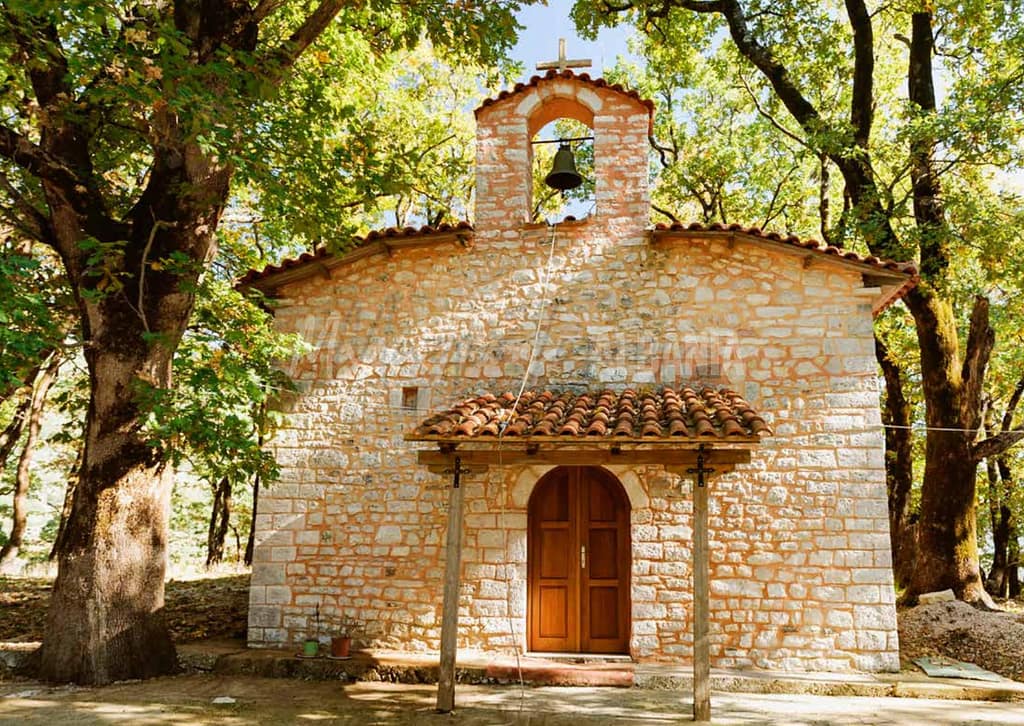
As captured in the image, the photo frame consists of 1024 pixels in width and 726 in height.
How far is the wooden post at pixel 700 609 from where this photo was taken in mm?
5520

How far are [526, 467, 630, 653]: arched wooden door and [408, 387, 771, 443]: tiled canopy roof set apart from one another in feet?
3.25

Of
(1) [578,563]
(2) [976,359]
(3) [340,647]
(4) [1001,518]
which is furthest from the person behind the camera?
(4) [1001,518]

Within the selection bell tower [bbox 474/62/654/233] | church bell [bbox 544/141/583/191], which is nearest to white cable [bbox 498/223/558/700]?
church bell [bbox 544/141/583/191]

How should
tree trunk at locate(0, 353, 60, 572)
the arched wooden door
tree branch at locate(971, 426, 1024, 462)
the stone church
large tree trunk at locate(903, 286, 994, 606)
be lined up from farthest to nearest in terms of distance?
tree trunk at locate(0, 353, 60, 572)
large tree trunk at locate(903, 286, 994, 606)
tree branch at locate(971, 426, 1024, 462)
the arched wooden door
the stone church

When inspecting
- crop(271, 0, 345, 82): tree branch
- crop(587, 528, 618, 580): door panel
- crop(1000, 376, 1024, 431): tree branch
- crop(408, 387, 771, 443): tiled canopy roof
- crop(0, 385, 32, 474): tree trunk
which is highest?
crop(271, 0, 345, 82): tree branch

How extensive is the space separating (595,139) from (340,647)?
6.25 m

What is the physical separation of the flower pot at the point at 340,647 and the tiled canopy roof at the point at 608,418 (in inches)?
100

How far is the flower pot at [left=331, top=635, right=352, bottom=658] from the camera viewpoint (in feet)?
22.9

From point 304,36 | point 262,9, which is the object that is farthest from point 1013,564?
point 262,9

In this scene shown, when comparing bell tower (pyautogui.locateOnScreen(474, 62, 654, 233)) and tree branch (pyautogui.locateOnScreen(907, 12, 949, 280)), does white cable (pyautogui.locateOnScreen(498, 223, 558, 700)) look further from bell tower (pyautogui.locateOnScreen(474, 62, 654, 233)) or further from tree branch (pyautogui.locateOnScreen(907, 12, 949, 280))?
tree branch (pyautogui.locateOnScreen(907, 12, 949, 280))

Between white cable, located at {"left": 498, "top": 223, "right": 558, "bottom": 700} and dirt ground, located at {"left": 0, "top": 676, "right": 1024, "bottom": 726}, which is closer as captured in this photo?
dirt ground, located at {"left": 0, "top": 676, "right": 1024, "bottom": 726}

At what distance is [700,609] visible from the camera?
5.66 metres

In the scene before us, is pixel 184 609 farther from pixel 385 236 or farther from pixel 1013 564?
pixel 1013 564

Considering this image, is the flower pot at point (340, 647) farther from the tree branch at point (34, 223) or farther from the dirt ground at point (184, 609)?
the tree branch at point (34, 223)
